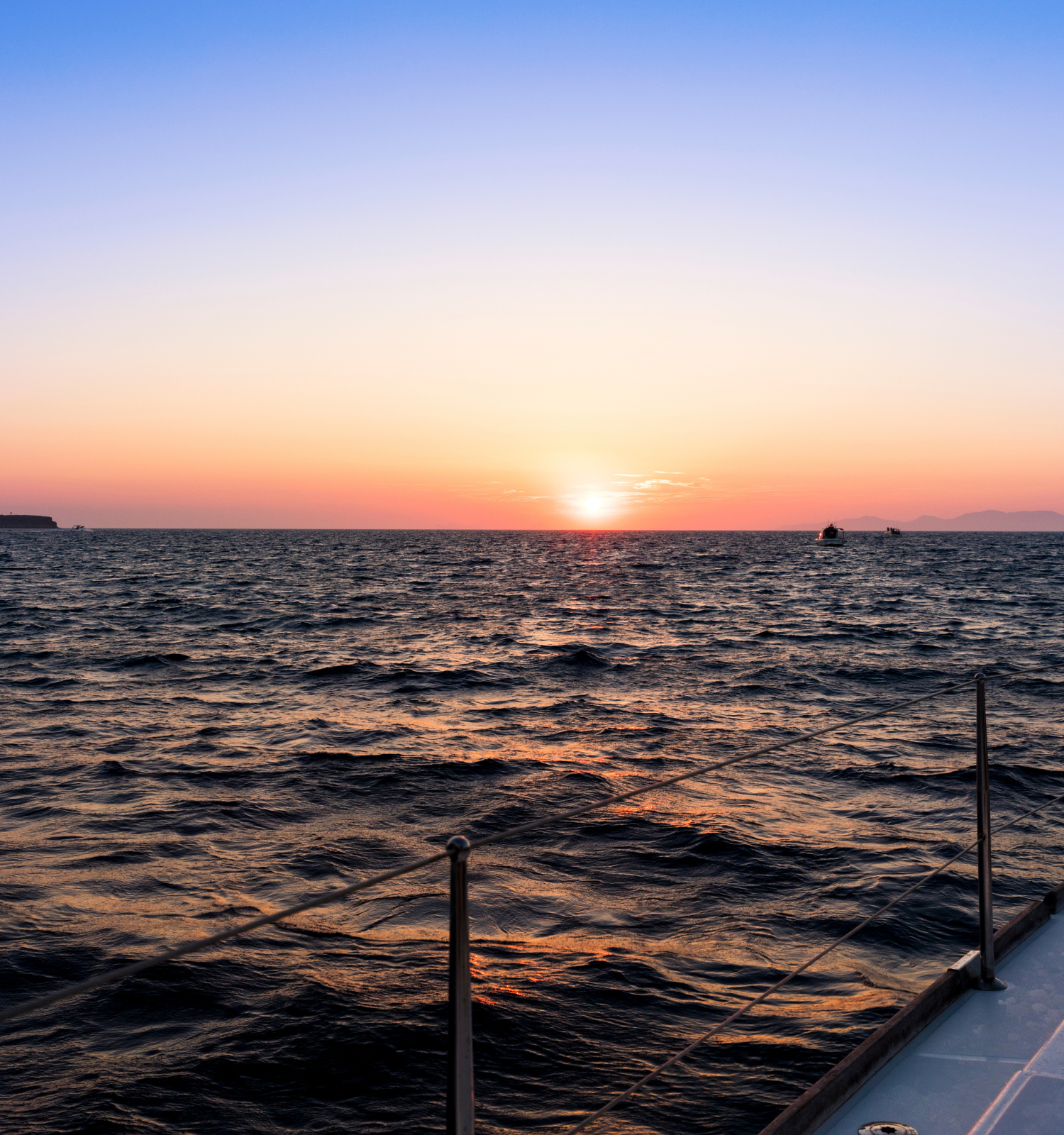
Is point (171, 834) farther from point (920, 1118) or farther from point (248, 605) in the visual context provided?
point (248, 605)

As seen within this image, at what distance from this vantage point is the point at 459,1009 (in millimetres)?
1813

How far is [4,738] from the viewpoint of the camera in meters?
14.2

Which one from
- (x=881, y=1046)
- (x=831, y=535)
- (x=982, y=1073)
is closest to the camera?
(x=982, y=1073)

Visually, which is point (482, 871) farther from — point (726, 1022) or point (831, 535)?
point (831, 535)

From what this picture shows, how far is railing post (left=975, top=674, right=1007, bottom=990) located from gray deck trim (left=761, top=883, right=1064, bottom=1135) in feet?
0.16

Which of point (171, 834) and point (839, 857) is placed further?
point (171, 834)

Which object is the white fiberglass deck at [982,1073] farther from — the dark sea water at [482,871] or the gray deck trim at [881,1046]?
the dark sea water at [482,871]

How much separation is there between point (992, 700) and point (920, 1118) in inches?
618

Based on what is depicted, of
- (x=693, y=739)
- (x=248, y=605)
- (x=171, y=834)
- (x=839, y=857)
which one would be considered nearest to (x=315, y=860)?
(x=171, y=834)

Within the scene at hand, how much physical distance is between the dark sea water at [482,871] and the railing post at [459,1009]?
352 cm

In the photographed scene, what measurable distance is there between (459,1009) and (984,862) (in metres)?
2.56

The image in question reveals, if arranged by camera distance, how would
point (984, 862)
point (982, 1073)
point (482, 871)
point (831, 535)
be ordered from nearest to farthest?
point (982, 1073) → point (984, 862) → point (482, 871) → point (831, 535)

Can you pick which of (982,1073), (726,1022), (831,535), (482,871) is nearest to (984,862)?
(982,1073)

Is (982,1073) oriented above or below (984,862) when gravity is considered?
below
